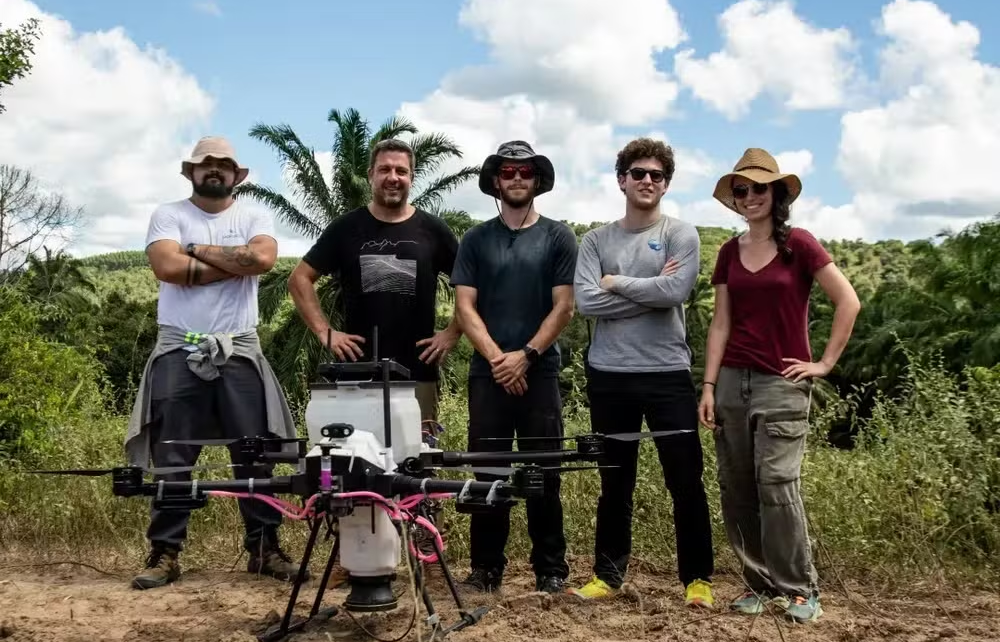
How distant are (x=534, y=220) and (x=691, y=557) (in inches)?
75.3

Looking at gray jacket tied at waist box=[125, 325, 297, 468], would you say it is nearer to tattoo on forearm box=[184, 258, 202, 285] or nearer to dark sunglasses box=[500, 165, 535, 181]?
tattoo on forearm box=[184, 258, 202, 285]

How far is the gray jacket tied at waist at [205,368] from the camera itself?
557cm

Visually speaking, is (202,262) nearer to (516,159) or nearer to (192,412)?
(192,412)

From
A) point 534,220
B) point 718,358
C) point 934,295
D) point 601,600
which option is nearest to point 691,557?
point 601,600

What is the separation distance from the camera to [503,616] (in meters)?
4.81

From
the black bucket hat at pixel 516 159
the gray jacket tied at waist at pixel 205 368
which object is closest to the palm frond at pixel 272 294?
the gray jacket tied at waist at pixel 205 368

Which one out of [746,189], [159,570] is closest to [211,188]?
[159,570]

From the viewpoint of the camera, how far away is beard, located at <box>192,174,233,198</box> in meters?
5.72

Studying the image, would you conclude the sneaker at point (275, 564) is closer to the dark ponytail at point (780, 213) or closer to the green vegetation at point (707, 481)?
the green vegetation at point (707, 481)

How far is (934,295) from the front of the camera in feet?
66.6

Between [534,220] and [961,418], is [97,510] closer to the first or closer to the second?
[534,220]

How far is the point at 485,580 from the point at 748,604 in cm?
136

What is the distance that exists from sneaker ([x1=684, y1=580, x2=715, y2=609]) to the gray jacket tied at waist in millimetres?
2303

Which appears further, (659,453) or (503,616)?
(659,453)
